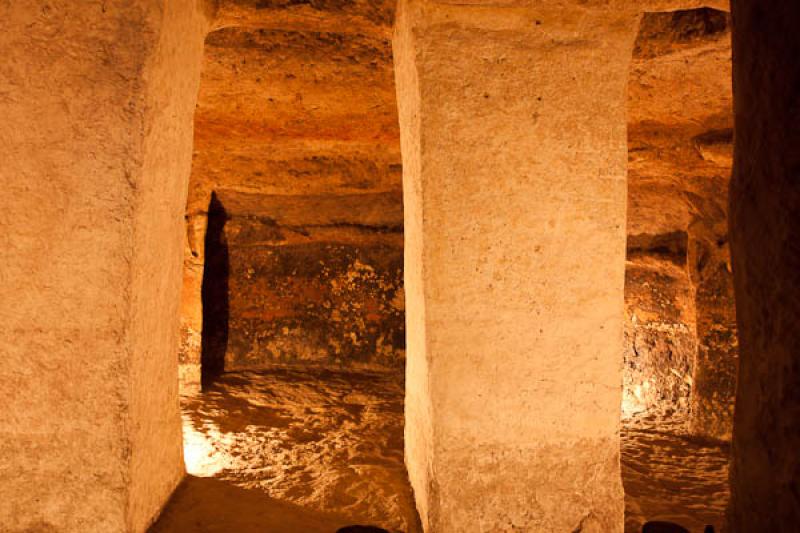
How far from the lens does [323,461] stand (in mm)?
2889

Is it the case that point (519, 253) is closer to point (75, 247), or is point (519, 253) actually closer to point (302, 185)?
point (75, 247)

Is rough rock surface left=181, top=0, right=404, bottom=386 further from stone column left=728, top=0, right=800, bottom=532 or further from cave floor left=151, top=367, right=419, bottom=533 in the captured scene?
stone column left=728, top=0, right=800, bottom=532

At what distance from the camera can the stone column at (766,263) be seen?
66 cm

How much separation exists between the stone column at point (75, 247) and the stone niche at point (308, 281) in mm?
3118

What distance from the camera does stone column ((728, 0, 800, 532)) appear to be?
66 centimetres

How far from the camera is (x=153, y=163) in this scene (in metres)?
1.77

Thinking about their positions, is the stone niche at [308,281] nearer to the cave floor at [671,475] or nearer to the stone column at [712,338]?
the cave floor at [671,475]

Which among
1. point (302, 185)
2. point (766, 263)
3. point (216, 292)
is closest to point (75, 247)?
point (766, 263)

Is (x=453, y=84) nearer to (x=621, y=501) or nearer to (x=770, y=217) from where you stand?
(x=770, y=217)

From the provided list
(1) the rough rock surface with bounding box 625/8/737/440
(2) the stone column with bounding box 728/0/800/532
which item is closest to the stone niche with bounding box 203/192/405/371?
(1) the rough rock surface with bounding box 625/8/737/440

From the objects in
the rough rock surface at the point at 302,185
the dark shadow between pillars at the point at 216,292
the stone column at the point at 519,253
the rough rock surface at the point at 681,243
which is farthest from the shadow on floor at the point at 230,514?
the dark shadow between pillars at the point at 216,292

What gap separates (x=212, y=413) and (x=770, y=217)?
11.7 ft

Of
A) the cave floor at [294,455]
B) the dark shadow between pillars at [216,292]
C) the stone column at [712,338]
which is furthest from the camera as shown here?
the dark shadow between pillars at [216,292]

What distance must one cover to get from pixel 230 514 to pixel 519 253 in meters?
1.39
